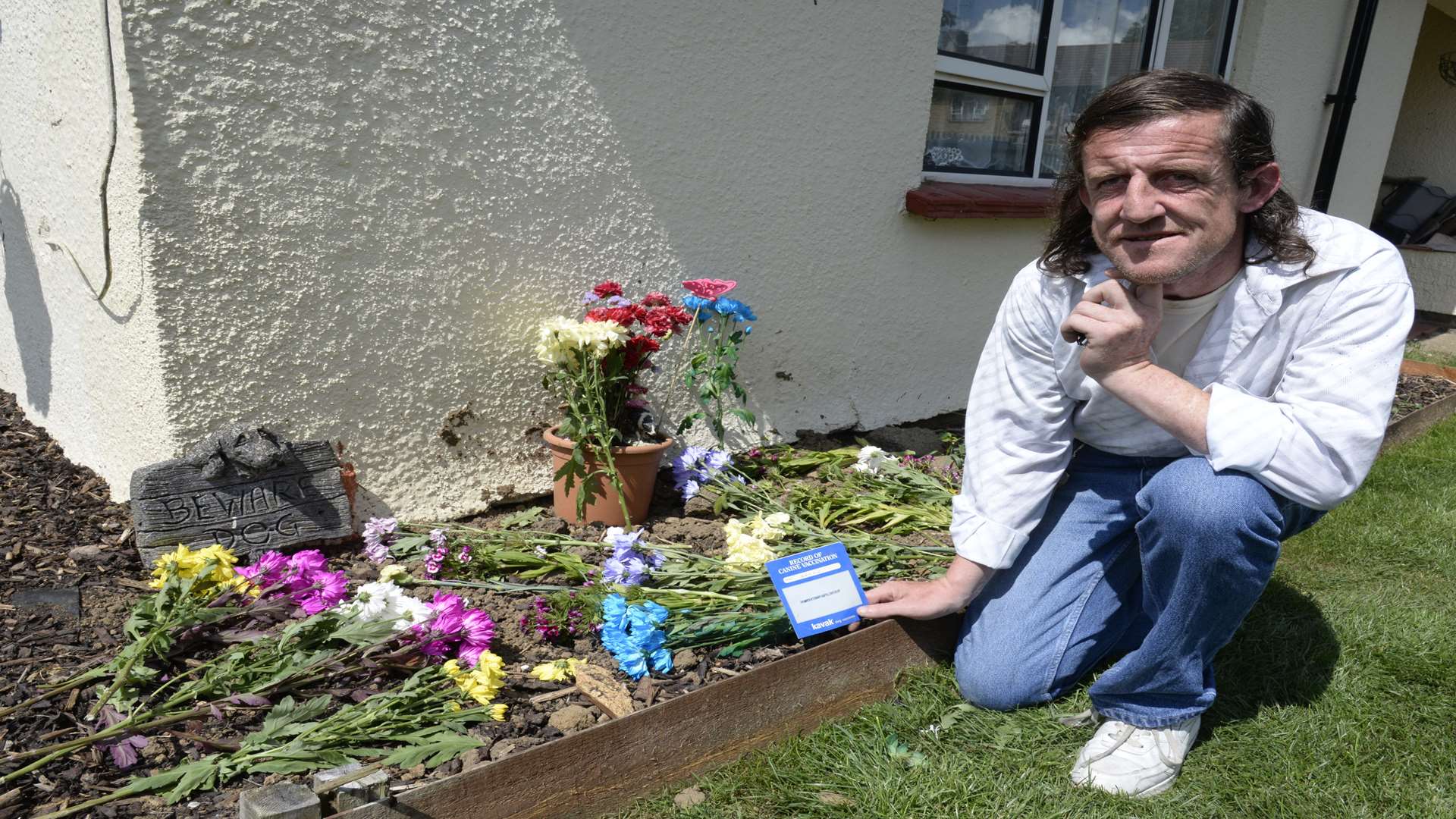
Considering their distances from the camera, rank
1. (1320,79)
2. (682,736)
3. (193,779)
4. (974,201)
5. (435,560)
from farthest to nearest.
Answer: (1320,79), (974,201), (435,560), (682,736), (193,779)

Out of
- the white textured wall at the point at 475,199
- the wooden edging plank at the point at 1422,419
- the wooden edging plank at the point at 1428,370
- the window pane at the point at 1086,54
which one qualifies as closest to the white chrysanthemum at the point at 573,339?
the white textured wall at the point at 475,199

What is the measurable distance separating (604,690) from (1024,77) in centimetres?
385

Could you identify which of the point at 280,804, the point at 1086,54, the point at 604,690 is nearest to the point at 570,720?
the point at 604,690

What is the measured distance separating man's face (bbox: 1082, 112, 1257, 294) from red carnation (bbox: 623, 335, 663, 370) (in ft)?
4.55

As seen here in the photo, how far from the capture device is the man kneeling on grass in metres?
1.82

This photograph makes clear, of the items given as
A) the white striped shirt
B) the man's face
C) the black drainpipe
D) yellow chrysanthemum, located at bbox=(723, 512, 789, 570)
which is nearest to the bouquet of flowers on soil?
yellow chrysanthemum, located at bbox=(723, 512, 789, 570)

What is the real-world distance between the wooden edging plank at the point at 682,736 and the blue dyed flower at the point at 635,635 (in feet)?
0.78

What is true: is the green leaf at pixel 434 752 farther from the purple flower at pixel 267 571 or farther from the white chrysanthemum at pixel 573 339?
the white chrysanthemum at pixel 573 339

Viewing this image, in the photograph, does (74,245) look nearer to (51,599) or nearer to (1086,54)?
(51,599)

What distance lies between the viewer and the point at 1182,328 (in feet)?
6.83

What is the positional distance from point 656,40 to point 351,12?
0.98 meters

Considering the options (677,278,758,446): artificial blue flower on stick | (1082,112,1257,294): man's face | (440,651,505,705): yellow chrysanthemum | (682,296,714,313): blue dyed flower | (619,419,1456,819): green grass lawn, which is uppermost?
Result: (1082,112,1257,294): man's face

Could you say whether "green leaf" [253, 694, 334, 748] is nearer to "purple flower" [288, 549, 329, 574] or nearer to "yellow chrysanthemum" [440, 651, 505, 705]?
"yellow chrysanthemum" [440, 651, 505, 705]

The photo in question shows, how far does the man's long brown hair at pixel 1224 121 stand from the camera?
186cm
